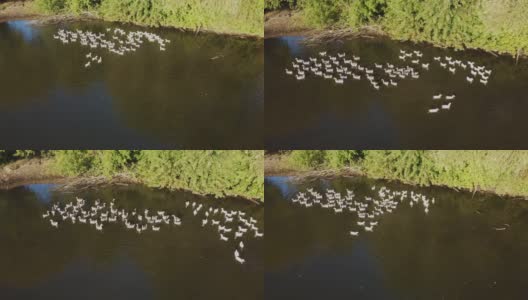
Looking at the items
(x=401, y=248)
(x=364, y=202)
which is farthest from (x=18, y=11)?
(x=401, y=248)

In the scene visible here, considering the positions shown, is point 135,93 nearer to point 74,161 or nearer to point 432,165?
point 74,161

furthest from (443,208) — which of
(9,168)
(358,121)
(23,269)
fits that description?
(9,168)

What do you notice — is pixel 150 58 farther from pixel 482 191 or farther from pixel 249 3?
pixel 482 191

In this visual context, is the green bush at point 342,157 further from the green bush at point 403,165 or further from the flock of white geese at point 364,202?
the flock of white geese at point 364,202

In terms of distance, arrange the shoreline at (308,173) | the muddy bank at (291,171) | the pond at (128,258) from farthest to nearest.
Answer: the muddy bank at (291,171), the shoreline at (308,173), the pond at (128,258)

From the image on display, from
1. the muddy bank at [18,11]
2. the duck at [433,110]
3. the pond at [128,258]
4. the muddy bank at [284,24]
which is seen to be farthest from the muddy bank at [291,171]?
the muddy bank at [18,11]
